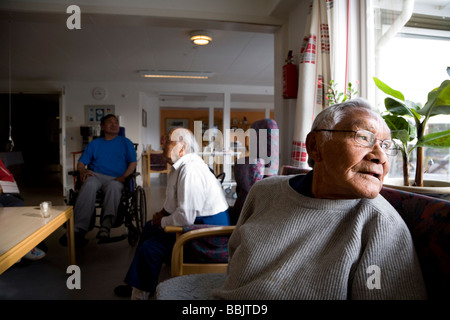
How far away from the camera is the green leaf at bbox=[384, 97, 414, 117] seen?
1350mm

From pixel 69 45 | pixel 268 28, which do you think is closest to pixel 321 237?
pixel 268 28

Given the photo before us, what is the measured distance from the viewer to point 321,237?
895 millimetres

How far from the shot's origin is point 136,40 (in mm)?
4289

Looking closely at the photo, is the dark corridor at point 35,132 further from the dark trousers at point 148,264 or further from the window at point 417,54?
the window at point 417,54

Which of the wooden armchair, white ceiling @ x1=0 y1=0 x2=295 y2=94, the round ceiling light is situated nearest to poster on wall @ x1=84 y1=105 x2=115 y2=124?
white ceiling @ x1=0 y1=0 x2=295 y2=94

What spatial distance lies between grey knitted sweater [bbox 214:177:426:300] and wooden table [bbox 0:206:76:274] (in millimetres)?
1047

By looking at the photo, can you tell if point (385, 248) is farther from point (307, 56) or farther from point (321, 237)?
point (307, 56)

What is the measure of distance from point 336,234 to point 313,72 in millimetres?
1733

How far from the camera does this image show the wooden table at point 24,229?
4.69 feet

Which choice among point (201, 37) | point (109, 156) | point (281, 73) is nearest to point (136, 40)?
point (201, 37)

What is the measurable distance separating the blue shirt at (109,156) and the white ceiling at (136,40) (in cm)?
125

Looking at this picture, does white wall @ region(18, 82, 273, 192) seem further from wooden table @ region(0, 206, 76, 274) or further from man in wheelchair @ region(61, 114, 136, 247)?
wooden table @ region(0, 206, 76, 274)

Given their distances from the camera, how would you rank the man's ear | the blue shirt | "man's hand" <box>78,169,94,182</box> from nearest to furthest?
the man's ear < "man's hand" <box>78,169,94,182</box> < the blue shirt

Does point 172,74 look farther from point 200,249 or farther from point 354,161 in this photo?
point 354,161
